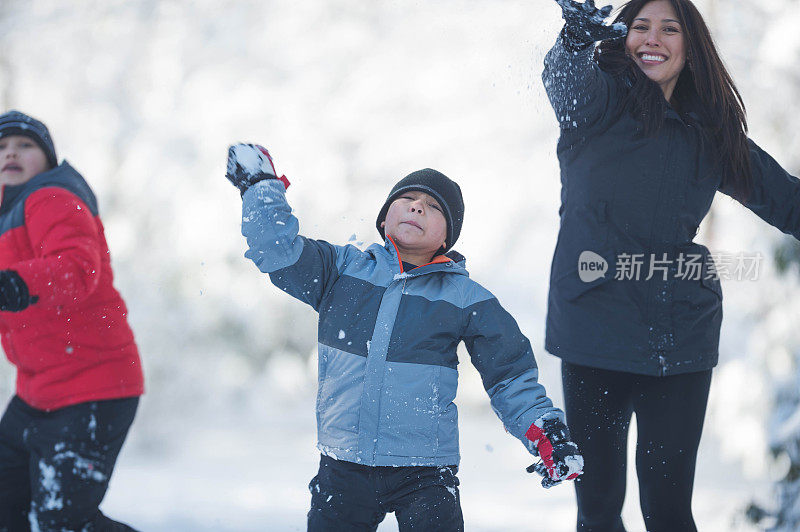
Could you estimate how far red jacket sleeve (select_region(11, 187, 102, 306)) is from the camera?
2.21 metres

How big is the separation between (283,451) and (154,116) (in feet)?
12.0

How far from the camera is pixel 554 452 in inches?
76.8

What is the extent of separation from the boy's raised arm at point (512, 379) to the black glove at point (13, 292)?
1247mm

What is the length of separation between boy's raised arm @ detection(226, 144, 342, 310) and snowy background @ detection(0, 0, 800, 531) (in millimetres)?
4845

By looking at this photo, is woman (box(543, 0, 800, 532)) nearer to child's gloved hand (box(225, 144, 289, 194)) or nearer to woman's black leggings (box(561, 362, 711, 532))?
woman's black leggings (box(561, 362, 711, 532))

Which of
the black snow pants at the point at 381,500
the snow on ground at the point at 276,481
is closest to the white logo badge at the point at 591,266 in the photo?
the black snow pants at the point at 381,500

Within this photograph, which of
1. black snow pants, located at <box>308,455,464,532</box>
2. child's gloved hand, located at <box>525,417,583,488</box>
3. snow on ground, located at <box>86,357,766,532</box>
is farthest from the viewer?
snow on ground, located at <box>86,357,766,532</box>

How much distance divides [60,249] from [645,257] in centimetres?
176

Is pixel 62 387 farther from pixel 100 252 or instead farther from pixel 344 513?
pixel 344 513

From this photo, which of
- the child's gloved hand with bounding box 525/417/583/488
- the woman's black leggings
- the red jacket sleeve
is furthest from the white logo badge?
the red jacket sleeve

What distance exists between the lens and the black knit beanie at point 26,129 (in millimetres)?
2580

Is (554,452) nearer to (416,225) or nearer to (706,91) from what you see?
(416,225)

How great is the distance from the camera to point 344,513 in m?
2.04

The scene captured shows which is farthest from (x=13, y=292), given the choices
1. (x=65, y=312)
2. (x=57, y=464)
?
(x=57, y=464)
